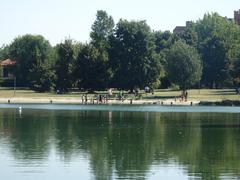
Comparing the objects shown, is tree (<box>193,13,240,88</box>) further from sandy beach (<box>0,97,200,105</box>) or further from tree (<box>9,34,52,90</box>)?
tree (<box>9,34,52,90</box>)

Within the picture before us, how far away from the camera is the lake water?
29703mm

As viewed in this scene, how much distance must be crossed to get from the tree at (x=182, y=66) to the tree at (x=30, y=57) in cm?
3083

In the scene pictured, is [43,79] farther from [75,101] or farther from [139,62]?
[75,101]

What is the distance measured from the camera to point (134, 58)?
11575 centimetres

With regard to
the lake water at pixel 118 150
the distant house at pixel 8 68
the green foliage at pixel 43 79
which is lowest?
the lake water at pixel 118 150

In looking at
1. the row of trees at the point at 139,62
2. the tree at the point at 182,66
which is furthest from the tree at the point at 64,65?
the tree at the point at 182,66

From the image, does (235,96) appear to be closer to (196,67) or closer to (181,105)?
(196,67)

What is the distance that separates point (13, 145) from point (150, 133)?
39.8 feet

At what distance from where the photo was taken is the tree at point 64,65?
416 ft

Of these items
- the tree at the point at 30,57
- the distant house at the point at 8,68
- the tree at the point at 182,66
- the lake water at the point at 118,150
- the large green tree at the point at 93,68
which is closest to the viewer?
the lake water at the point at 118,150

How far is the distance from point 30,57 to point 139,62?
48147mm

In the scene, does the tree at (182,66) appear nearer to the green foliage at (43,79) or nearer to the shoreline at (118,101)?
the shoreline at (118,101)

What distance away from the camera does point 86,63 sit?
11969cm

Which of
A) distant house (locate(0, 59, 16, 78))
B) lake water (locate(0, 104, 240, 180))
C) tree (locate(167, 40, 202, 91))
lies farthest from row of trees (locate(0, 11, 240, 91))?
lake water (locate(0, 104, 240, 180))
